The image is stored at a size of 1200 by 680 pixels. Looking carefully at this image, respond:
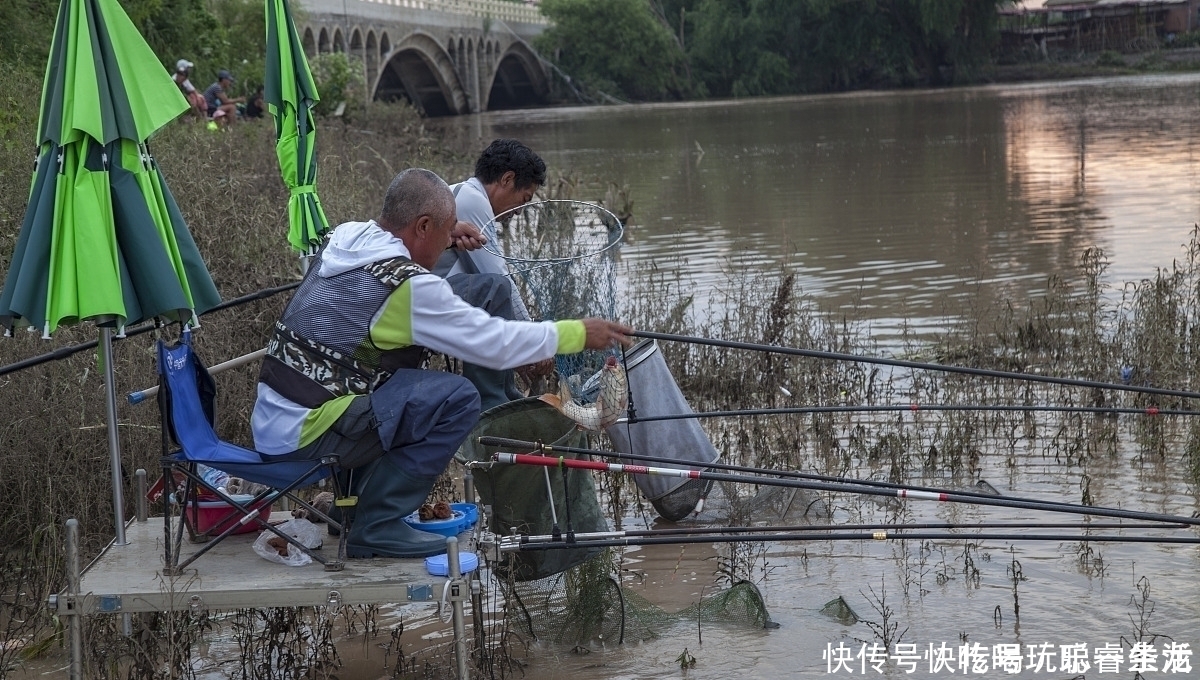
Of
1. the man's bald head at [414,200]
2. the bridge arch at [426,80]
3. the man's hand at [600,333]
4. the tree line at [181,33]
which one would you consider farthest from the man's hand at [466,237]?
the bridge arch at [426,80]

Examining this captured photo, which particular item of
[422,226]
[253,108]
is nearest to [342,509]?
[422,226]

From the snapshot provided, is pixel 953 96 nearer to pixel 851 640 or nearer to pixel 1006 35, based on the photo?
pixel 1006 35

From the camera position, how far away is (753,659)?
15.5ft

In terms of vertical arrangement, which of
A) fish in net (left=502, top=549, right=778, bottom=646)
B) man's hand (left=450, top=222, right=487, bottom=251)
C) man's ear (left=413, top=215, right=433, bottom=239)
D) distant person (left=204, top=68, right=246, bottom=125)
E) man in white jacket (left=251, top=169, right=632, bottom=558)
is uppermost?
distant person (left=204, top=68, right=246, bottom=125)

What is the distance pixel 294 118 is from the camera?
7.14m

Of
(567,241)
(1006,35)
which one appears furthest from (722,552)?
(1006,35)

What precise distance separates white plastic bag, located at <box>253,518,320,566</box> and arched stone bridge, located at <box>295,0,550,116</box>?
3764 cm

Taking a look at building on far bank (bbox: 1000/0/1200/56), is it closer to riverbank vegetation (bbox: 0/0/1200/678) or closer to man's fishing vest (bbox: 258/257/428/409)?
riverbank vegetation (bbox: 0/0/1200/678)

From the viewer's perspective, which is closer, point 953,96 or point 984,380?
point 984,380

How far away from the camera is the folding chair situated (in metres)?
4.08

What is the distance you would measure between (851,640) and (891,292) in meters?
7.35

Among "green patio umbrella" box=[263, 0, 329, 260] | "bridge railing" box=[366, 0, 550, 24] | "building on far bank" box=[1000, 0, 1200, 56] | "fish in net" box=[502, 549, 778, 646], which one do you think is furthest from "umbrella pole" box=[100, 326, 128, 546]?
"building on far bank" box=[1000, 0, 1200, 56]

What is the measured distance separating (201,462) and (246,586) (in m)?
0.39

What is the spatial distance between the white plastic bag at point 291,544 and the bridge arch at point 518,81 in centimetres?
6333
